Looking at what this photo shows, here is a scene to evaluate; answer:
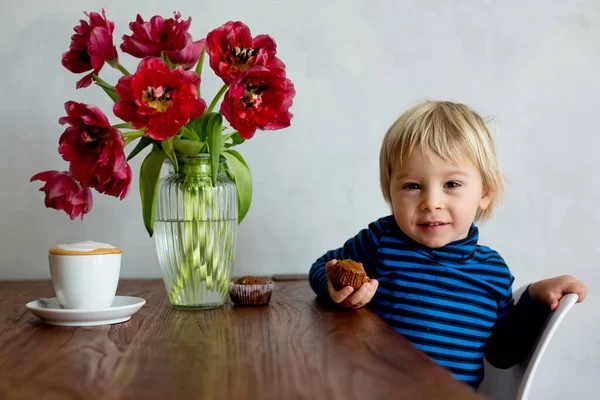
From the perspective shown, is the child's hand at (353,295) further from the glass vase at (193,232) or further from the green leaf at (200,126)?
the green leaf at (200,126)

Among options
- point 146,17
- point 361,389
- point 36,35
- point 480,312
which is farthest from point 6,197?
point 361,389

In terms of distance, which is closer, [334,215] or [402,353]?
[402,353]

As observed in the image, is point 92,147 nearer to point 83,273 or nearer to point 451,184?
point 83,273

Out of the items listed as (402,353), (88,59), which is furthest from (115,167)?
(402,353)

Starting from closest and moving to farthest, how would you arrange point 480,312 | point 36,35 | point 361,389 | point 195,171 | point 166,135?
1. point 361,389
2. point 166,135
3. point 195,171
4. point 480,312
5. point 36,35

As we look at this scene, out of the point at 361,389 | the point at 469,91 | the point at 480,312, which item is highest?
the point at 469,91

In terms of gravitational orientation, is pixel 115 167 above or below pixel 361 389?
above

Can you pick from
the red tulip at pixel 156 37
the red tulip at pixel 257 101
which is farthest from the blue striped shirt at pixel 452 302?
the red tulip at pixel 156 37

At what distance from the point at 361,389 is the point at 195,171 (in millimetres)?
547

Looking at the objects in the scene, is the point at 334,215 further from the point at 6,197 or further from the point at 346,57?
the point at 6,197

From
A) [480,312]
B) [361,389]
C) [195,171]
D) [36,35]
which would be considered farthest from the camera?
[36,35]

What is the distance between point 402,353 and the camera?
682mm

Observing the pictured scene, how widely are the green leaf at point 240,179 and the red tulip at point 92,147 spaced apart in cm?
20

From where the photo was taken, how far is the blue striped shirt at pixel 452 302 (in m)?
1.15
